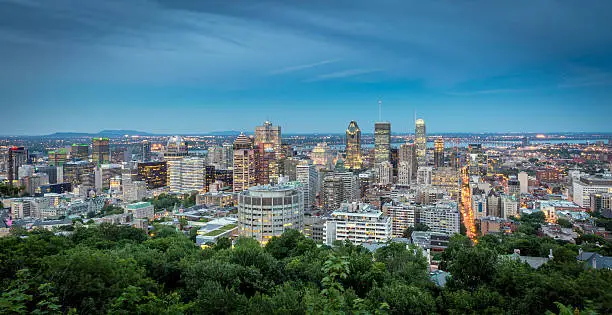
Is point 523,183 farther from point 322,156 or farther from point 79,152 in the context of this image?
point 79,152

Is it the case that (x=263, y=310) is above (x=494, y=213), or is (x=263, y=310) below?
above

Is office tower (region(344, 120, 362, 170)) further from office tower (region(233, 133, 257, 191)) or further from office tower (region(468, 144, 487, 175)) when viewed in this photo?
office tower (region(233, 133, 257, 191))

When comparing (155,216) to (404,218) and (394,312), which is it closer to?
(404,218)

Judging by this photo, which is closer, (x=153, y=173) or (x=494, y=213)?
(x=494, y=213)

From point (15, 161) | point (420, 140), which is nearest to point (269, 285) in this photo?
point (15, 161)

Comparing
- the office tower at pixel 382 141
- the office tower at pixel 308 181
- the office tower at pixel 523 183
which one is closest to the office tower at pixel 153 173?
the office tower at pixel 308 181

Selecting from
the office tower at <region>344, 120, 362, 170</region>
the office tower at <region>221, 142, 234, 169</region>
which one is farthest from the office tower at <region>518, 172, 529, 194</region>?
the office tower at <region>221, 142, 234, 169</region>

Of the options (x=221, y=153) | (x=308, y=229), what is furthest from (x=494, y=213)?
(x=221, y=153)
